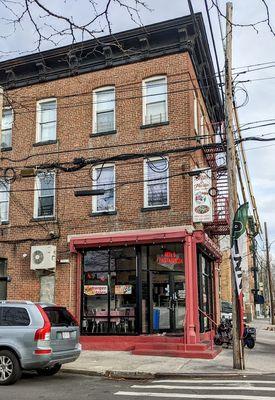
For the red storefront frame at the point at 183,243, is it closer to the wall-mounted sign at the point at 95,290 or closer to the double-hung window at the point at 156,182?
the wall-mounted sign at the point at 95,290

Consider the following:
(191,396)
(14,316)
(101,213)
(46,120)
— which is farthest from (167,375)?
(46,120)

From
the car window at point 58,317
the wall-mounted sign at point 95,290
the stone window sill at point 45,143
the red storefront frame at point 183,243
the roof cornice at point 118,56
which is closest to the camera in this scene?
the car window at point 58,317

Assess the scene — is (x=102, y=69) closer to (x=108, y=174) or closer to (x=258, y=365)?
(x=108, y=174)

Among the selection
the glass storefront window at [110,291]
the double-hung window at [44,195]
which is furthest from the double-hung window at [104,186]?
the double-hung window at [44,195]

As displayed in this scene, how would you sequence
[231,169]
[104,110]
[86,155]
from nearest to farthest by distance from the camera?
[231,169] → [86,155] → [104,110]

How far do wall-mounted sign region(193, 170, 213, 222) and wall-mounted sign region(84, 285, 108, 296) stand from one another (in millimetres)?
4063

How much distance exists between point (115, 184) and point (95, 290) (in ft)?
12.5

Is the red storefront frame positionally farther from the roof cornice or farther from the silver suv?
the roof cornice

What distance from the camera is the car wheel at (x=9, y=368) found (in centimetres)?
1009

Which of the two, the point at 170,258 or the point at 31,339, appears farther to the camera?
the point at 170,258

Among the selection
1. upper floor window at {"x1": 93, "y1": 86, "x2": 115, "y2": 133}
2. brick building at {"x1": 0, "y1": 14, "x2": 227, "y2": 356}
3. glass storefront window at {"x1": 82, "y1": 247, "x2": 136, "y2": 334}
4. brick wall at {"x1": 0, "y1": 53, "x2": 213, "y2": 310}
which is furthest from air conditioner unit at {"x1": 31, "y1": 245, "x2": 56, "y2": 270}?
upper floor window at {"x1": 93, "y1": 86, "x2": 115, "y2": 133}

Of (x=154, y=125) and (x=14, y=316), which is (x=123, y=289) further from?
(x=14, y=316)

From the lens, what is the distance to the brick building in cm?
1692

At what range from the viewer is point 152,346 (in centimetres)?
1555
